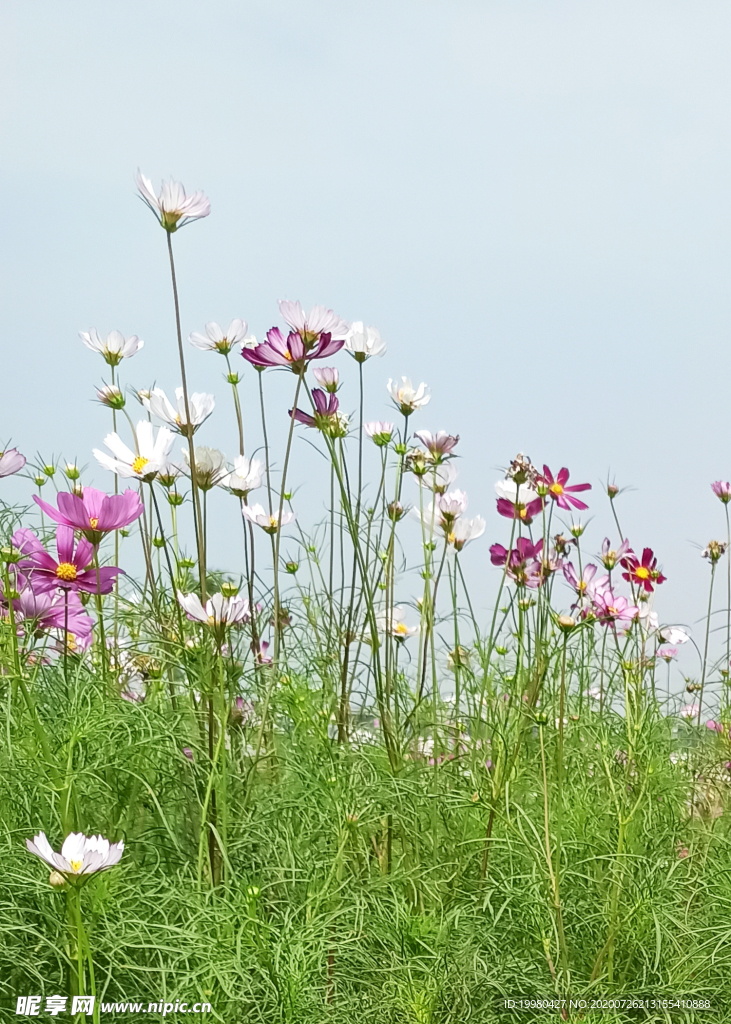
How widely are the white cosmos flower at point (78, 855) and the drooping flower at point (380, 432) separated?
104cm

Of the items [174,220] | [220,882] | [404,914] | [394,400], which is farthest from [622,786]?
[174,220]

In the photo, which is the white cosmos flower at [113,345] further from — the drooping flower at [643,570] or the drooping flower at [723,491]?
the drooping flower at [723,491]

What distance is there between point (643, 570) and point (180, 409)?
1.18 m

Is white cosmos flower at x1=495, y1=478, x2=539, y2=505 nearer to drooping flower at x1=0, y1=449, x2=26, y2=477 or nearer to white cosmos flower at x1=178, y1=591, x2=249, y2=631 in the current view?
white cosmos flower at x1=178, y1=591, x2=249, y2=631

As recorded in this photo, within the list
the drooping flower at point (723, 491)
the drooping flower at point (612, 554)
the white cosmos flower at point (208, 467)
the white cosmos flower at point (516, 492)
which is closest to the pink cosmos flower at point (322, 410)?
the white cosmos flower at point (208, 467)

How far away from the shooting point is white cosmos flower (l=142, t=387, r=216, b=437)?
5.33 ft

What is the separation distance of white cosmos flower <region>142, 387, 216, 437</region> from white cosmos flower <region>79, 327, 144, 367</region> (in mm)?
374

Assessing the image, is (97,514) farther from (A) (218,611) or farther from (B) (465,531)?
(B) (465,531)

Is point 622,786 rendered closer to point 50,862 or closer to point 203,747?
point 203,747

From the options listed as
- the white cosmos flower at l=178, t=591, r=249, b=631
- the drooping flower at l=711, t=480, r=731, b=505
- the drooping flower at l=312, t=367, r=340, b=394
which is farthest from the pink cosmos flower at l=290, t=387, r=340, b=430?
the drooping flower at l=711, t=480, r=731, b=505

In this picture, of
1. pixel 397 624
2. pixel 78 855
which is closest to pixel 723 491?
pixel 397 624

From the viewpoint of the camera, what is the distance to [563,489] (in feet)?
6.08

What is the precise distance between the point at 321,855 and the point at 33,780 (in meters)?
0.46

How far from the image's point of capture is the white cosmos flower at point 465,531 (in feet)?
6.68
